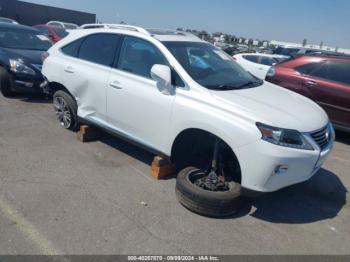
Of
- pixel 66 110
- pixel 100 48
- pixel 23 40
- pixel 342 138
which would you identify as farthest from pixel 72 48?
pixel 342 138

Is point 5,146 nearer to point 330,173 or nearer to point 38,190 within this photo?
point 38,190

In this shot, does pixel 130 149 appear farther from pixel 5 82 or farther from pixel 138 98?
pixel 5 82

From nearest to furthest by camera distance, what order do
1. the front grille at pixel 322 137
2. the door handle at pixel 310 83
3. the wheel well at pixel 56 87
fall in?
1. the front grille at pixel 322 137
2. the wheel well at pixel 56 87
3. the door handle at pixel 310 83

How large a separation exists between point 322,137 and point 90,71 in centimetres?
314

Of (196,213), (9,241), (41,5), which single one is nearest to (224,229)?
(196,213)

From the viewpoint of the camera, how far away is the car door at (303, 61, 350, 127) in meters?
6.24

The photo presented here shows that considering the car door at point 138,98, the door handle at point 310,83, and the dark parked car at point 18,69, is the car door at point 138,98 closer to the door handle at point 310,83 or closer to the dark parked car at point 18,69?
the dark parked car at point 18,69

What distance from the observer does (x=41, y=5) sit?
43688 millimetres

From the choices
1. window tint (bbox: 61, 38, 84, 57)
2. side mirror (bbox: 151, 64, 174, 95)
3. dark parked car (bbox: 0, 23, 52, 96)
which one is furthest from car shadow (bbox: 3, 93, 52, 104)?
side mirror (bbox: 151, 64, 174, 95)

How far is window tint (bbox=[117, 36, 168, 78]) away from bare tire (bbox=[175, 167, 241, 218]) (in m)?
1.46

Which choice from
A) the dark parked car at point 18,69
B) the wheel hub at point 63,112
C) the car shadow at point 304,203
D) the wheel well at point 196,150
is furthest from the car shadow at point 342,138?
the dark parked car at point 18,69

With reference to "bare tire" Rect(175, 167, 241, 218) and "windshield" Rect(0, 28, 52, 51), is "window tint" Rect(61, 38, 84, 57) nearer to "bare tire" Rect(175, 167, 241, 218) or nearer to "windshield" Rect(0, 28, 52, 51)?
"bare tire" Rect(175, 167, 241, 218)

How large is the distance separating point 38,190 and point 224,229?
6.83ft

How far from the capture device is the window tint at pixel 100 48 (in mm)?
4512
